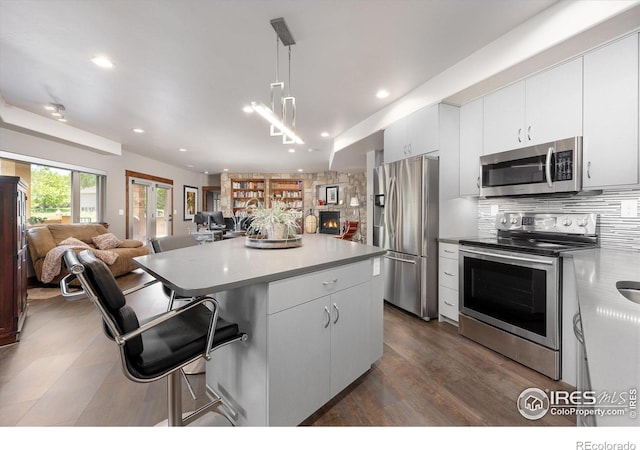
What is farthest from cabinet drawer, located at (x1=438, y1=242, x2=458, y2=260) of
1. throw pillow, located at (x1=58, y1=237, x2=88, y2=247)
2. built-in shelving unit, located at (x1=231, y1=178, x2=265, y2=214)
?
built-in shelving unit, located at (x1=231, y1=178, x2=265, y2=214)

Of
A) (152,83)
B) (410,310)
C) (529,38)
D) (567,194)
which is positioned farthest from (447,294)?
(152,83)

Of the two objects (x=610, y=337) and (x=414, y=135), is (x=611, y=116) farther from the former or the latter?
(x=610, y=337)

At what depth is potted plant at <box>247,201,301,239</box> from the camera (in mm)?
2307

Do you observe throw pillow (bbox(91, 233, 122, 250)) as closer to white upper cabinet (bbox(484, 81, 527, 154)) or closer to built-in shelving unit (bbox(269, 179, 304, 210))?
built-in shelving unit (bbox(269, 179, 304, 210))

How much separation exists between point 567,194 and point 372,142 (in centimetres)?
293

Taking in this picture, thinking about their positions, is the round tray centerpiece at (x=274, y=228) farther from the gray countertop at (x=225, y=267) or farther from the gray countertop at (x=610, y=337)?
the gray countertop at (x=610, y=337)

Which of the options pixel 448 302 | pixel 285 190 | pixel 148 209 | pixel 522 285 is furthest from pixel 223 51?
pixel 285 190

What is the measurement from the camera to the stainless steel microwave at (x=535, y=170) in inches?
84.5

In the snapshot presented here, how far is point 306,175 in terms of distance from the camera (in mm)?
10133

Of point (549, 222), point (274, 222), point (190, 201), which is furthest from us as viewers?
point (190, 201)

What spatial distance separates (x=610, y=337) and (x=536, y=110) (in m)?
2.45

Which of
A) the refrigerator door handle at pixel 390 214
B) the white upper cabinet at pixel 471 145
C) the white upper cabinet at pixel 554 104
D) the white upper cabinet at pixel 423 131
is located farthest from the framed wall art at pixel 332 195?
the white upper cabinet at pixel 554 104

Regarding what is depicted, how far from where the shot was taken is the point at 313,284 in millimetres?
1560

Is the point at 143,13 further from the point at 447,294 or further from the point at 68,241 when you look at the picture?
the point at 68,241
